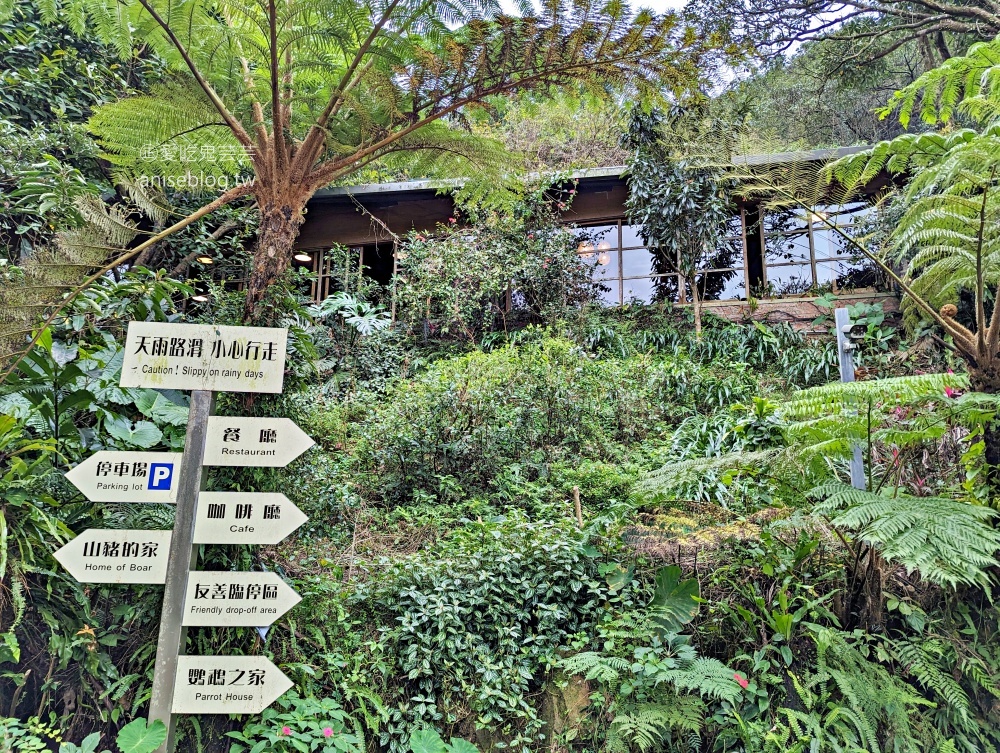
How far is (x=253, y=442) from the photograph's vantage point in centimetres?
302

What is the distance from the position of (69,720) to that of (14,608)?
0.60 m

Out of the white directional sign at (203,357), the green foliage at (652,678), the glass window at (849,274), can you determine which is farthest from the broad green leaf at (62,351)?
the glass window at (849,274)

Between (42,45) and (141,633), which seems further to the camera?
(42,45)

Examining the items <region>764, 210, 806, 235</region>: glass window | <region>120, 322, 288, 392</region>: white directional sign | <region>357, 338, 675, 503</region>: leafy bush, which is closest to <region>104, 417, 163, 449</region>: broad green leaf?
<region>120, 322, 288, 392</region>: white directional sign

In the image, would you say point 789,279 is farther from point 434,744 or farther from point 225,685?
point 225,685

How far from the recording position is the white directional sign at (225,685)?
8.89 ft

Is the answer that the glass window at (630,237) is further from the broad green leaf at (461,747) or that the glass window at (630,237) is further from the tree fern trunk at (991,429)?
the broad green leaf at (461,747)

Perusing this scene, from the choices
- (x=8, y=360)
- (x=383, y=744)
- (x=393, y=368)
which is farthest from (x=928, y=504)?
(x=393, y=368)

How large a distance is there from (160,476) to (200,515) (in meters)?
0.27

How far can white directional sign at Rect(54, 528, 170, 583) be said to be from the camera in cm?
273

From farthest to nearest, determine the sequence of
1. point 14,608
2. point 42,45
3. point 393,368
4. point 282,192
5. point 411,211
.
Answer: point 411,211
point 393,368
point 42,45
point 282,192
point 14,608

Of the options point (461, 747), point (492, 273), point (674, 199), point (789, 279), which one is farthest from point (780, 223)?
point (461, 747)

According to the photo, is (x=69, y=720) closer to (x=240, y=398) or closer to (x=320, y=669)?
(x=320, y=669)

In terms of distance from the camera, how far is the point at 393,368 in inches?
339
